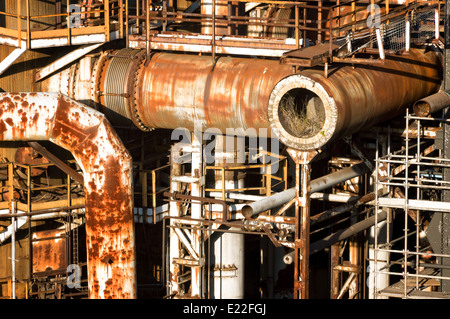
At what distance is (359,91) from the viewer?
19.8 meters

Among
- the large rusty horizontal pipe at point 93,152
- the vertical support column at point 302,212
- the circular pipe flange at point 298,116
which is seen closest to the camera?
the circular pipe flange at point 298,116

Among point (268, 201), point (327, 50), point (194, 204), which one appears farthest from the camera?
point (194, 204)

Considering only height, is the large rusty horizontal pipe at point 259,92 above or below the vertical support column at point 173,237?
above

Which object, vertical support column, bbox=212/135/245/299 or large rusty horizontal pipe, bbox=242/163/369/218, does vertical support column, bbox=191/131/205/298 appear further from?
large rusty horizontal pipe, bbox=242/163/369/218

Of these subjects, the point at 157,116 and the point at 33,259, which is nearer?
the point at 157,116

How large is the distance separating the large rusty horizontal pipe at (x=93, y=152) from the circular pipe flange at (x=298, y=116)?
3801 millimetres

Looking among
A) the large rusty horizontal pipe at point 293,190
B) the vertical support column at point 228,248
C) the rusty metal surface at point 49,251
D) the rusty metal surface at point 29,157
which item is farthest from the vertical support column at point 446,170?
the rusty metal surface at point 29,157

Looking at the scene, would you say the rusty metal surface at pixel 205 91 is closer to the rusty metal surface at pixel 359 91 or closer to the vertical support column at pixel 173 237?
the rusty metal surface at pixel 359 91

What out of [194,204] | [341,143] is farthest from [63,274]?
[341,143]

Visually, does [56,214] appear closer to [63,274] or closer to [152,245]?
[63,274]

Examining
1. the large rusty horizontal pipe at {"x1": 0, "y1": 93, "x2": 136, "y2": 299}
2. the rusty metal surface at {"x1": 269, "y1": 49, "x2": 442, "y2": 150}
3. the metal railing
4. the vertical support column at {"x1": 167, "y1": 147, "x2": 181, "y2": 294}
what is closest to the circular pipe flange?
the rusty metal surface at {"x1": 269, "y1": 49, "x2": 442, "y2": 150}

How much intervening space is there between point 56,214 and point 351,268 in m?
7.58

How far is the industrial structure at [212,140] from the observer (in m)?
20.5
